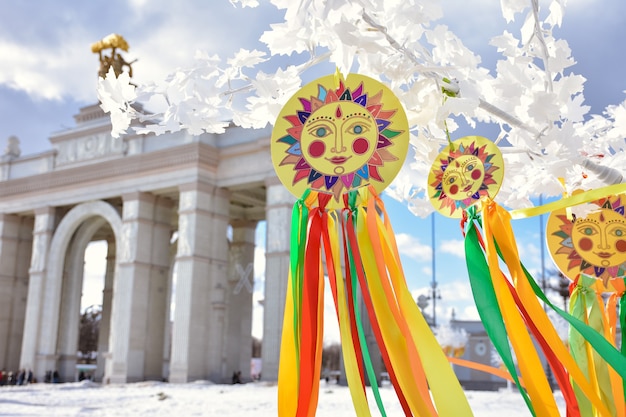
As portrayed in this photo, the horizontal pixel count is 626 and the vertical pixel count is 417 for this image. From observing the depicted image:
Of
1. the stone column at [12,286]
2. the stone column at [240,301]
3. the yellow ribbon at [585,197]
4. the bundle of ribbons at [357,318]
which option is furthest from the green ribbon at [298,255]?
the stone column at [12,286]

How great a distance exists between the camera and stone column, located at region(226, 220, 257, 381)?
2144cm

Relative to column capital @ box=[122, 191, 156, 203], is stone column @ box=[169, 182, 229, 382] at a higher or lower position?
lower

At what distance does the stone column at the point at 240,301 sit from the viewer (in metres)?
21.4

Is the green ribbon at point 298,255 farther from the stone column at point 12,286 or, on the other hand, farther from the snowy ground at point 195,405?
the stone column at point 12,286

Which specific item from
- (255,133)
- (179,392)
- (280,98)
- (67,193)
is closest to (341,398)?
(179,392)

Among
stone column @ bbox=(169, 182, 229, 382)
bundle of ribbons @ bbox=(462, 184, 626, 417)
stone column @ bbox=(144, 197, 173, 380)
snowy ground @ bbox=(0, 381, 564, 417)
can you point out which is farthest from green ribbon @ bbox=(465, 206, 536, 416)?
stone column @ bbox=(144, 197, 173, 380)

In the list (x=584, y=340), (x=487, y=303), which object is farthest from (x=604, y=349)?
(x=584, y=340)

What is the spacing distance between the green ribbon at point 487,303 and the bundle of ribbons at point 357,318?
1.30 feet

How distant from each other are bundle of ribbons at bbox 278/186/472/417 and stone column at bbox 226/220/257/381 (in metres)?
19.3

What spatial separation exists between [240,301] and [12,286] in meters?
9.39

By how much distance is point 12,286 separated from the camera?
2431 cm

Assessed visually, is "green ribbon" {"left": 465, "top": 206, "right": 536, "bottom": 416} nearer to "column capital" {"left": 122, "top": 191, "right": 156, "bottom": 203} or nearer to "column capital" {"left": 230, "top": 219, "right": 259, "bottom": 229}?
"column capital" {"left": 122, "top": 191, "right": 156, "bottom": 203}

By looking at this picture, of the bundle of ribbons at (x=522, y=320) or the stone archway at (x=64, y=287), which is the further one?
the stone archway at (x=64, y=287)

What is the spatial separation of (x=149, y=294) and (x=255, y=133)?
21.3 feet
